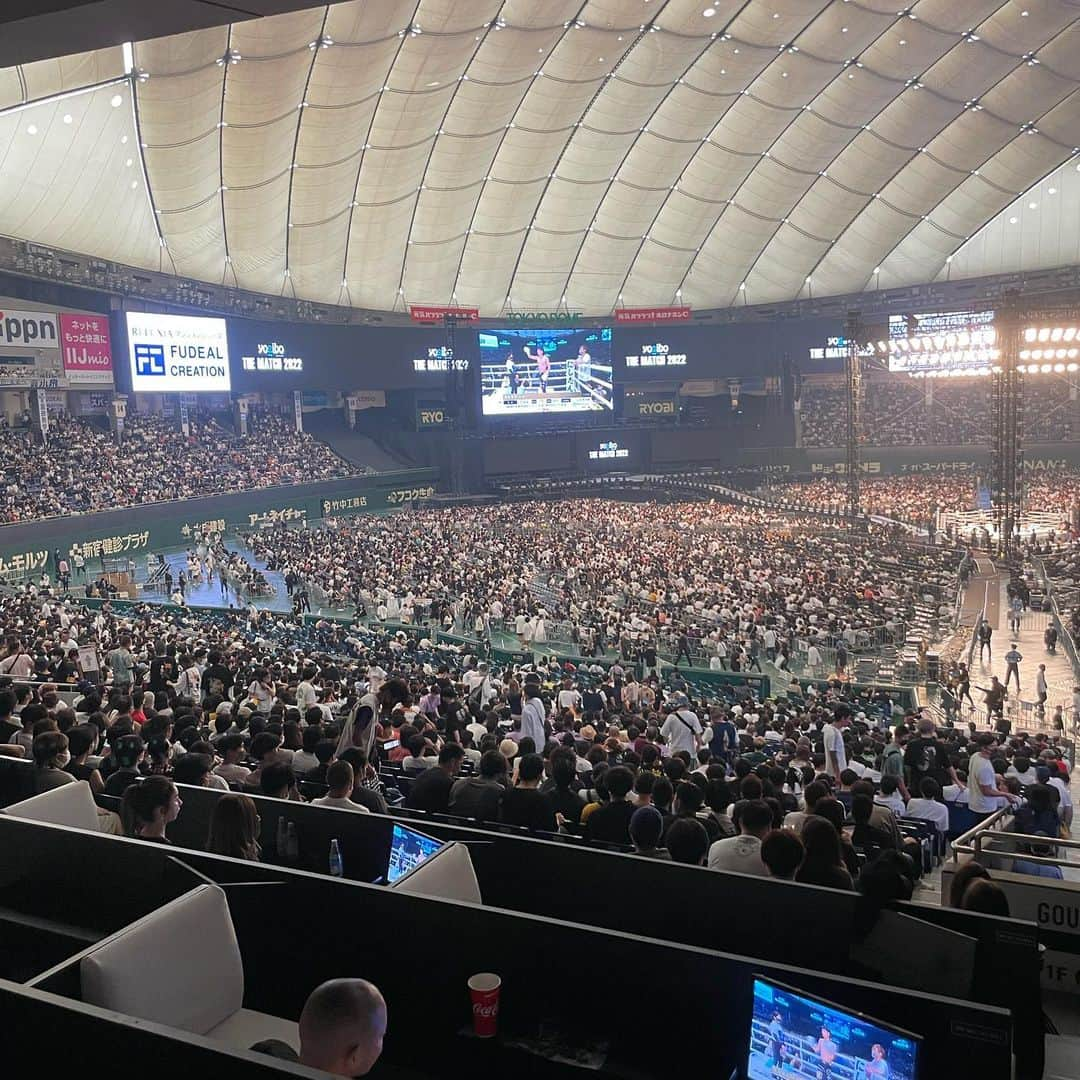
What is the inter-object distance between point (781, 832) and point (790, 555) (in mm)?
26131

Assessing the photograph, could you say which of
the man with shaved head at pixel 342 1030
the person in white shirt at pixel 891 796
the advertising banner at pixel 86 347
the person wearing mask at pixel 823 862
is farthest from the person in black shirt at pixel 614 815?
the advertising banner at pixel 86 347

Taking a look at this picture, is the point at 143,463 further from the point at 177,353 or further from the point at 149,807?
the point at 149,807

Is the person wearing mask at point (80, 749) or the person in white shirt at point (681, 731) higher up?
the person wearing mask at point (80, 749)

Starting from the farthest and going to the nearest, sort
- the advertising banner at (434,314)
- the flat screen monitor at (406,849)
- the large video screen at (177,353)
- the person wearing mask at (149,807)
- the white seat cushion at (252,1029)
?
the advertising banner at (434,314), the large video screen at (177,353), the person wearing mask at (149,807), the flat screen monitor at (406,849), the white seat cushion at (252,1029)

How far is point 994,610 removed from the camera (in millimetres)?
25016

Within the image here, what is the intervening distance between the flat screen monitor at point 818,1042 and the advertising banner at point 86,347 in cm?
3800

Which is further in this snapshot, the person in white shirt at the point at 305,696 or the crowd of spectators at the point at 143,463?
the crowd of spectators at the point at 143,463

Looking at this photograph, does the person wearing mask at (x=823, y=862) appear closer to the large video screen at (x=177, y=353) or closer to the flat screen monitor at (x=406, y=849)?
the flat screen monitor at (x=406, y=849)

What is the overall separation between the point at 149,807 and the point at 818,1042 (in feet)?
11.3

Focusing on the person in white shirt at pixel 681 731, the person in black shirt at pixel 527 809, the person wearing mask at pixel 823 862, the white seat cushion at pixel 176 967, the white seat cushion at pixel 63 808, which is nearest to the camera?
the white seat cushion at pixel 176 967

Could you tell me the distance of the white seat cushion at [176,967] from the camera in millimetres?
3549

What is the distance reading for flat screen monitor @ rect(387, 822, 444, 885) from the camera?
16.0 ft

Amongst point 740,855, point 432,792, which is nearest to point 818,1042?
point 740,855

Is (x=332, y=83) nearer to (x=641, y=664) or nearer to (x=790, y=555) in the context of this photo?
(x=790, y=555)
